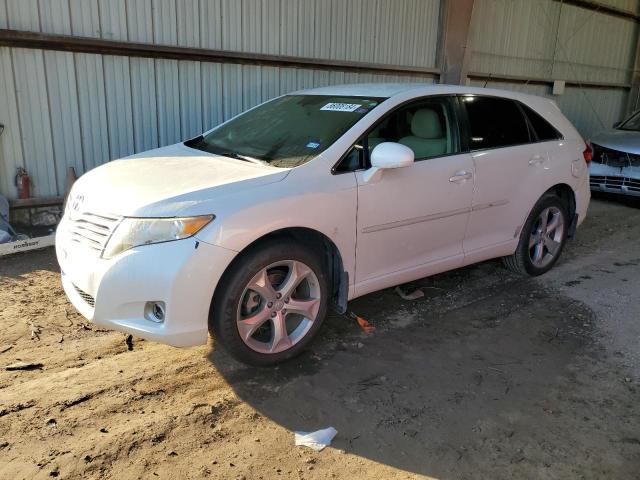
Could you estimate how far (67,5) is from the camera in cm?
583

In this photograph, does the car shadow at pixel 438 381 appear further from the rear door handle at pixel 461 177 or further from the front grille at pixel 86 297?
the rear door handle at pixel 461 177

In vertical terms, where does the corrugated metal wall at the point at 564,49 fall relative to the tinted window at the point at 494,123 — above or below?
above

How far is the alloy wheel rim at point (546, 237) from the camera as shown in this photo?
206 inches

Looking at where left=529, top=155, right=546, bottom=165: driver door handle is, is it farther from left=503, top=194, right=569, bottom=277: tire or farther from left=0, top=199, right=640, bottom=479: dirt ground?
left=0, top=199, right=640, bottom=479: dirt ground

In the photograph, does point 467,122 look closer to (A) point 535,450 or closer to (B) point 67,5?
(A) point 535,450

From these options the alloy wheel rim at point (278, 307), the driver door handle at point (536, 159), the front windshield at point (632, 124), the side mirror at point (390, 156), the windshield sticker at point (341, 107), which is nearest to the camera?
the alloy wheel rim at point (278, 307)

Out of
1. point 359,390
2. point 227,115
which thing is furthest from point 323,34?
point 359,390

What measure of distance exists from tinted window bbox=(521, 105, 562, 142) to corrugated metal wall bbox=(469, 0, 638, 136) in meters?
5.93

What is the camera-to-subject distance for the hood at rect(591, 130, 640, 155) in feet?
27.2

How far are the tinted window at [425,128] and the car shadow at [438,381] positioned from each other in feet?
4.14

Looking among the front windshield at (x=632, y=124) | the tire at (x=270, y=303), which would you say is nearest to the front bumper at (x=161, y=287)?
the tire at (x=270, y=303)

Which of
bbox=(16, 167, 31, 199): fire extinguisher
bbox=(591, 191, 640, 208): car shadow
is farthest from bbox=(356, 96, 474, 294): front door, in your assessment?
bbox=(591, 191, 640, 208): car shadow

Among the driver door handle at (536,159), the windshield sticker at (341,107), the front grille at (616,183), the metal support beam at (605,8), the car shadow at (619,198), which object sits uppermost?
the metal support beam at (605,8)

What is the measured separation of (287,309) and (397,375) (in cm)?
80
